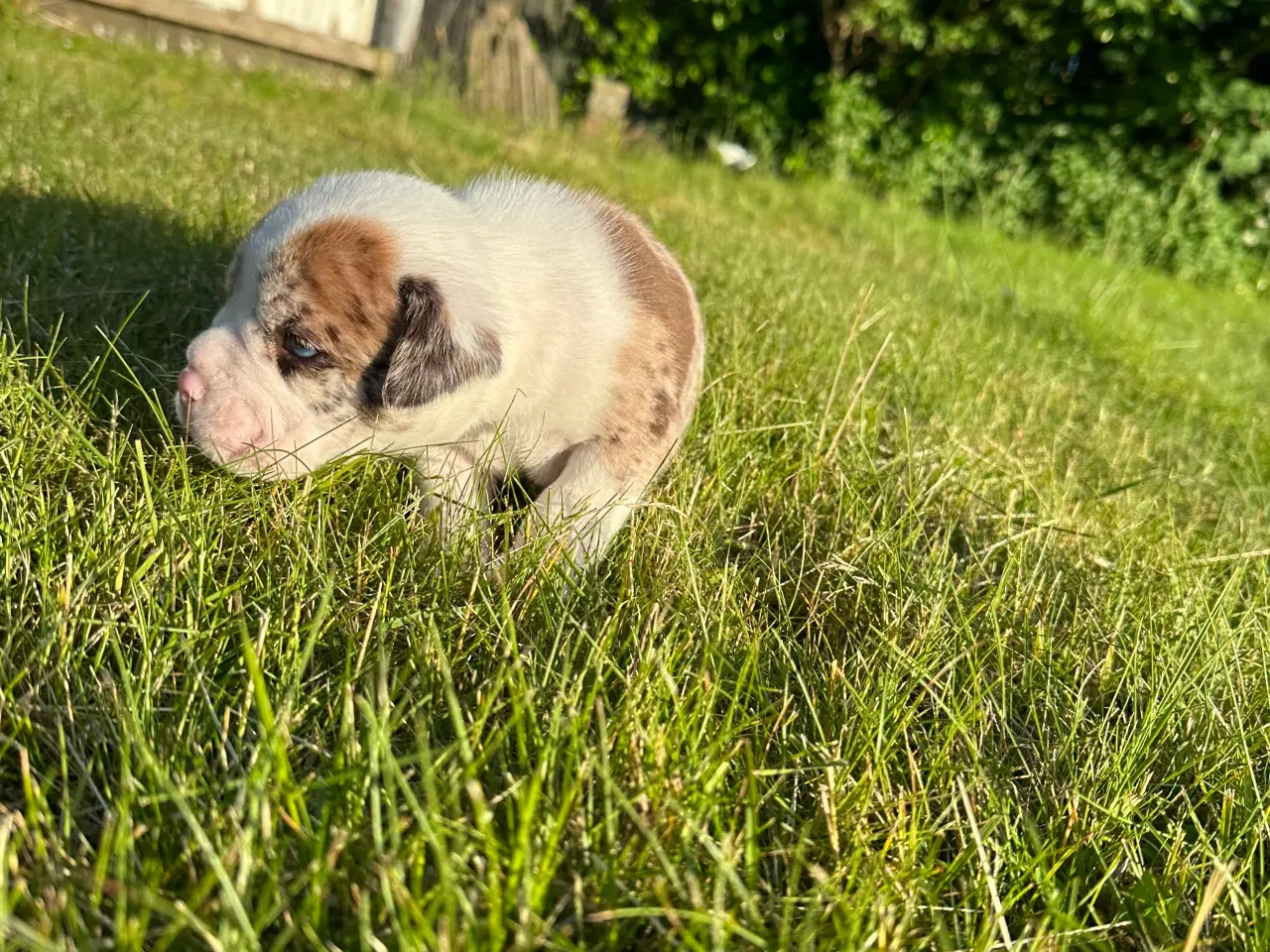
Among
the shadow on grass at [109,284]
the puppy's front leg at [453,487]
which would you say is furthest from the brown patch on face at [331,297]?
the shadow on grass at [109,284]

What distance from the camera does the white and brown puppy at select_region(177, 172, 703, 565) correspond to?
190cm

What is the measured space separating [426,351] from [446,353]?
0.04m

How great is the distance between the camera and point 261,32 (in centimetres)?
860

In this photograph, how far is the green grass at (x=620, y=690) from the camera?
1088 millimetres

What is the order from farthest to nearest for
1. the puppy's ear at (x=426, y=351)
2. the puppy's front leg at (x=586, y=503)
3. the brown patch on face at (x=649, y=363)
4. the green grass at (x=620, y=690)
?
the brown patch on face at (x=649, y=363), the puppy's front leg at (x=586, y=503), the puppy's ear at (x=426, y=351), the green grass at (x=620, y=690)

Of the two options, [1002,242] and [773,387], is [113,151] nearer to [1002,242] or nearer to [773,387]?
[773,387]

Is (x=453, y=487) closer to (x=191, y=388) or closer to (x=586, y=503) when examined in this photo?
(x=586, y=503)

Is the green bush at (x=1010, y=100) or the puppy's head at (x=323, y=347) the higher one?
the green bush at (x=1010, y=100)

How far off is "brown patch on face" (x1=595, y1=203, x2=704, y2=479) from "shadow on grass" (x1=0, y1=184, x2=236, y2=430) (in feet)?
3.69

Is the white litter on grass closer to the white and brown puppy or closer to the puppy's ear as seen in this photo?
the white and brown puppy

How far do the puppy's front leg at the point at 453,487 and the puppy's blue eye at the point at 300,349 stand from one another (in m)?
0.35

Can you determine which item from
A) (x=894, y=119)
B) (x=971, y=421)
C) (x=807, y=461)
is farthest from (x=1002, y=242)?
(x=807, y=461)

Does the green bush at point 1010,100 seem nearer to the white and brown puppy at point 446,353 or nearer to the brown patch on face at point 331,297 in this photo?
the white and brown puppy at point 446,353

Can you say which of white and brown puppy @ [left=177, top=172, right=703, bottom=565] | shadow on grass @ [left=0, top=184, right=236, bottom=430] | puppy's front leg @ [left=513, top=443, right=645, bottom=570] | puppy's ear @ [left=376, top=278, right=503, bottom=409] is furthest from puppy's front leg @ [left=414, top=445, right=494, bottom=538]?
shadow on grass @ [left=0, top=184, right=236, bottom=430]
